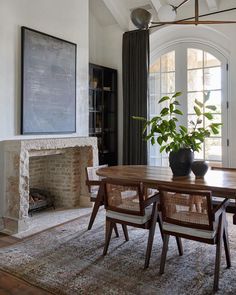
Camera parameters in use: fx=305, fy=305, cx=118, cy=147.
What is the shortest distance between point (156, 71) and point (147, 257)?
3.61 metres

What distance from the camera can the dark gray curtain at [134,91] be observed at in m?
5.05

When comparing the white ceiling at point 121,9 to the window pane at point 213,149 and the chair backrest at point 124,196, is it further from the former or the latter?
the chair backrest at point 124,196

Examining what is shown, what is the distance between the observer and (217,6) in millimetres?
4508

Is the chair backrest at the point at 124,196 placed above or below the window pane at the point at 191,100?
below

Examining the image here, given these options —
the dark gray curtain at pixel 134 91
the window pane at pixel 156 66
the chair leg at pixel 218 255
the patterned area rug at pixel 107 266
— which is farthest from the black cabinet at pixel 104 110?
the chair leg at pixel 218 255

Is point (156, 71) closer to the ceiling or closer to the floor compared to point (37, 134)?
closer to the ceiling

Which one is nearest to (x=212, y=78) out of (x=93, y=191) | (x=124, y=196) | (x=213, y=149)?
(x=213, y=149)

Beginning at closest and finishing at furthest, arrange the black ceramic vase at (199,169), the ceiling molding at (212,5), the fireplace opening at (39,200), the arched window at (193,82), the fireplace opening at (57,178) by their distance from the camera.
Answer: the black ceramic vase at (199,169), the fireplace opening at (39,200), the ceiling molding at (212,5), the fireplace opening at (57,178), the arched window at (193,82)

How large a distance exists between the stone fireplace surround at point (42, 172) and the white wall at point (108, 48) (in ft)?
3.57

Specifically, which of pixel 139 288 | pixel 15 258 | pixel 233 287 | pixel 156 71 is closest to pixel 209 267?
pixel 233 287

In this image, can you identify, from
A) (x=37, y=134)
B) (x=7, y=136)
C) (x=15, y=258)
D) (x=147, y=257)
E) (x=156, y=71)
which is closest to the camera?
(x=147, y=257)

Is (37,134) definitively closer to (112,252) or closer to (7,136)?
(7,136)

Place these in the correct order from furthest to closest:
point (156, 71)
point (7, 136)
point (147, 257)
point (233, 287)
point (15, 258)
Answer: point (156, 71) < point (7, 136) < point (15, 258) < point (147, 257) < point (233, 287)

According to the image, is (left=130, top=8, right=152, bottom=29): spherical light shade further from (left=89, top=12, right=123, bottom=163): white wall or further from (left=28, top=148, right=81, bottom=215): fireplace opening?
(left=89, top=12, right=123, bottom=163): white wall
